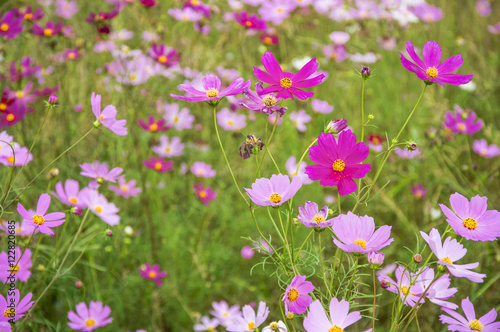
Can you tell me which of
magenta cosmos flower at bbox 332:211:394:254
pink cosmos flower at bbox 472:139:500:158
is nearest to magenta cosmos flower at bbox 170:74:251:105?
magenta cosmos flower at bbox 332:211:394:254

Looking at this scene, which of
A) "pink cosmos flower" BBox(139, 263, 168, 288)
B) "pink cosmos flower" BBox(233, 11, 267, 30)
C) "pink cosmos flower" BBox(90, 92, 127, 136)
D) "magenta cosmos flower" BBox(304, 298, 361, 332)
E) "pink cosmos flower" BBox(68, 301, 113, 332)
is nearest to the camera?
"magenta cosmos flower" BBox(304, 298, 361, 332)

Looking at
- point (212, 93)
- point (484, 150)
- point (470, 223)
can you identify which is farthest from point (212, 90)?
point (484, 150)

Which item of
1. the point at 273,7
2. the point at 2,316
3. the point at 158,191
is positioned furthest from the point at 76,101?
the point at 2,316

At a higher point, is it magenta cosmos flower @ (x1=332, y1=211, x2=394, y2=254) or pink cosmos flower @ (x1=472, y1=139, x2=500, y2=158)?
magenta cosmos flower @ (x1=332, y1=211, x2=394, y2=254)

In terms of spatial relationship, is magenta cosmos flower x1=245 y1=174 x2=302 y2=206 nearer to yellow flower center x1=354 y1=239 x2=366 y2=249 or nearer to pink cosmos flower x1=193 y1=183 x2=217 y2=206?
yellow flower center x1=354 y1=239 x2=366 y2=249

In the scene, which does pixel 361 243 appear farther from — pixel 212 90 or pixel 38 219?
pixel 38 219

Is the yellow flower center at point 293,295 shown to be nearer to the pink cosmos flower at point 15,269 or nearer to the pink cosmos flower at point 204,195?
the pink cosmos flower at point 15,269
